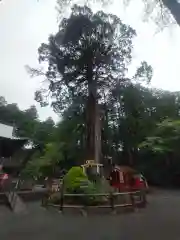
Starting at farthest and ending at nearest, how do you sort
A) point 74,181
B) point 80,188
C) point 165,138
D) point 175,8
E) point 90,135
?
point 165,138
point 90,135
point 74,181
point 80,188
point 175,8

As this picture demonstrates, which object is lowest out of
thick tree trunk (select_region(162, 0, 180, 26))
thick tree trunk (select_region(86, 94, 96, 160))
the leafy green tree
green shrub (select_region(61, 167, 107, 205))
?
green shrub (select_region(61, 167, 107, 205))

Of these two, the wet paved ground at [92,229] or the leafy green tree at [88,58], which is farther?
the leafy green tree at [88,58]

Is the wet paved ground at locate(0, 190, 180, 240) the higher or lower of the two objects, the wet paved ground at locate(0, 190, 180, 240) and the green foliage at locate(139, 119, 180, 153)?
the lower

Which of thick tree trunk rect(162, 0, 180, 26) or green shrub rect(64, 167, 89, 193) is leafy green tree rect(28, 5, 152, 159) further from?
thick tree trunk rect(162, 0, 180, 26)

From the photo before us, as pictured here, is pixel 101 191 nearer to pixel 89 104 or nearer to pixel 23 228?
pixel 23 228

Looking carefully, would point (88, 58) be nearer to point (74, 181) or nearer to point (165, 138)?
point (165, 138)

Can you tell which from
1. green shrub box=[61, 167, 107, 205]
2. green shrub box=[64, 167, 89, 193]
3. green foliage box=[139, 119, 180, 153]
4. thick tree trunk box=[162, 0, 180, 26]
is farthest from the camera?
green foliage box=[139, 119, 180, 153]

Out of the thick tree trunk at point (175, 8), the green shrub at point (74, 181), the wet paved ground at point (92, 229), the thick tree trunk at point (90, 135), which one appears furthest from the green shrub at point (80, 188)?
the thick tree trunk at point (90, 135)

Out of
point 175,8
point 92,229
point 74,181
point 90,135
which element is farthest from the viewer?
point 90,135

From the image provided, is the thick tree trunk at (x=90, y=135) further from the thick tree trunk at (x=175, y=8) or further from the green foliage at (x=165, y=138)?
the thick tree trunk at (x=175, y=8)

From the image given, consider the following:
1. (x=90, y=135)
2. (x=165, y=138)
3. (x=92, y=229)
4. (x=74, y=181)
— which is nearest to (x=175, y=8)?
(x=92, y=229)

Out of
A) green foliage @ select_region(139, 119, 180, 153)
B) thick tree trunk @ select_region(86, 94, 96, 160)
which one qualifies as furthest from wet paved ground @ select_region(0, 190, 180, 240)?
green foliage @ select_region(139, 119, 180, 153)

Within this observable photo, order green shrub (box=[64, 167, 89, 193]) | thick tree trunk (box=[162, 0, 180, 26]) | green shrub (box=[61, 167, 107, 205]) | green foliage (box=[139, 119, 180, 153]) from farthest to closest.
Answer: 1. green foliage (box=[139, 119, 180, 153])
2. green shrub (box=[64, 167, 89, 193])
3. green shrub (box=[61, 167, 107, 205])
4. thick tree trunk (box=[162, 0, 180, 26])

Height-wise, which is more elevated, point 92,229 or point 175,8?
point 175,8
